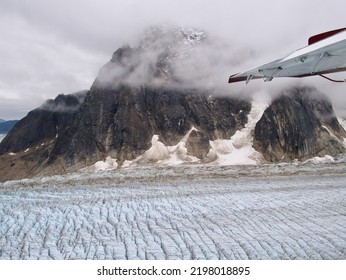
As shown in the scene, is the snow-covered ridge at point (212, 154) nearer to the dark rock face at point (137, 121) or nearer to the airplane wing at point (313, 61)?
the dark rock face at point (137, 121)

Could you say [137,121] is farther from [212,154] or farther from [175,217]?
[175,217]

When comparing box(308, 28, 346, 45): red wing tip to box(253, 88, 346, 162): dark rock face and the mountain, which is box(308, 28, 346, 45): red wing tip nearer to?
the mountain

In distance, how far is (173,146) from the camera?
13875 cm

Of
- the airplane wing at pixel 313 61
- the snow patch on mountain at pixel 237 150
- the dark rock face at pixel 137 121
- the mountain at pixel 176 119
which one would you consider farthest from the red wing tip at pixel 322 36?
the snow patch on mountain at pixel 237 150

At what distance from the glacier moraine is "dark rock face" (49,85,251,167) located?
122228mm

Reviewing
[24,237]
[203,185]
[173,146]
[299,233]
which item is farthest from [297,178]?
[173,146]

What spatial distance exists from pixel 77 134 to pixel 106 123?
45.6 feet

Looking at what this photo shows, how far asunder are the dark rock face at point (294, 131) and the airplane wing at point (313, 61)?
13098 centimetres

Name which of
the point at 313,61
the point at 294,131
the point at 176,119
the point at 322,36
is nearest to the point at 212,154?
the point at 176,119

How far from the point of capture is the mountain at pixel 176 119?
5364 inches

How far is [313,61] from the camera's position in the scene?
6312 mm

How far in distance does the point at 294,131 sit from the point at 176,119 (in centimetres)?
4946

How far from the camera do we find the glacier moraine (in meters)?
5.77

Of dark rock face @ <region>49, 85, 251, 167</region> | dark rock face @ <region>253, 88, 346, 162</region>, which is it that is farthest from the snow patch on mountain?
dark rock face @ <region>253, 88, 346, 162</region>
